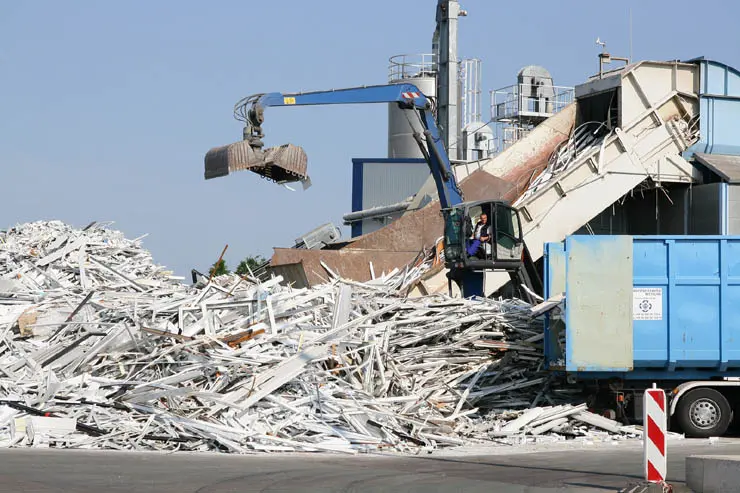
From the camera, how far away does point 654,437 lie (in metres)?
10.1

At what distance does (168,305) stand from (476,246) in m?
7.17

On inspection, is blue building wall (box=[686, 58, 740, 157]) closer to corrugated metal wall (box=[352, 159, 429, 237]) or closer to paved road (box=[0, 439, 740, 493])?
corrugated metal wall (box=[352, 159, 429, 237])

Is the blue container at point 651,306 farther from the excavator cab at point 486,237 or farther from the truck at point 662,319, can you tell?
the excavator cab at point 486,237

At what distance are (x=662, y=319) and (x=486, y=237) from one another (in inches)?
259

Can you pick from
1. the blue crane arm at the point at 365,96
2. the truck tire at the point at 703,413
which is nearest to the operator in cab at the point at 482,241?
the blue crane arm at the point at 365,96

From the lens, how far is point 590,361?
595 inches

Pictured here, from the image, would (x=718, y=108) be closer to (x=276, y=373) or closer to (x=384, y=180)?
(x=384, y=180)

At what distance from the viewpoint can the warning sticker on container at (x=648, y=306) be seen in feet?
50.0

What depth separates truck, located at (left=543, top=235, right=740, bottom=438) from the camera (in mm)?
15117

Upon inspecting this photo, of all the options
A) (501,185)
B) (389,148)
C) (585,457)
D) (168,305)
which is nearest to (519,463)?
(585,457)

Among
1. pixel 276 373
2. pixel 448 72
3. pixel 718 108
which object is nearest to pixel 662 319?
pixel 276 373

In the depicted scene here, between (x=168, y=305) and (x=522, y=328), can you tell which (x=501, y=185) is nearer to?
(x=522, y=328)

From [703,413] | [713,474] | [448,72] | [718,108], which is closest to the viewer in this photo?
[713,474]

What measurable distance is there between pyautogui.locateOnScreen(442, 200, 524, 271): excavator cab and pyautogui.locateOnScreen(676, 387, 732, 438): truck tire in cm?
675
